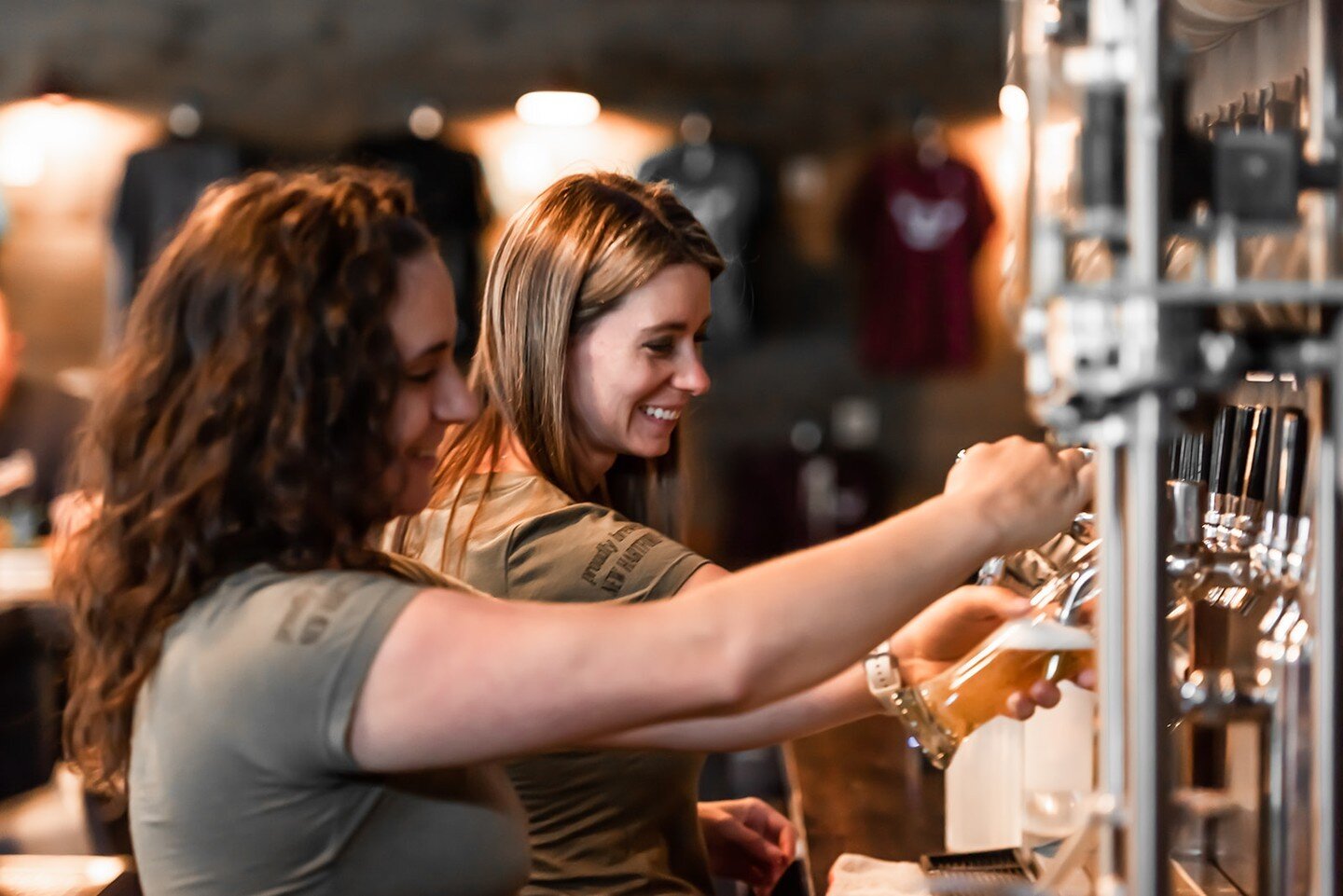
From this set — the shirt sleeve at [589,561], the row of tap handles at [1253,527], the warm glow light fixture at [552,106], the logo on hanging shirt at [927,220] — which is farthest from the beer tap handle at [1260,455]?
the warm glow light fixture at [552,106]

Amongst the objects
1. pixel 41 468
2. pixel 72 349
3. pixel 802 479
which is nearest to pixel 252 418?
pixel 41 468

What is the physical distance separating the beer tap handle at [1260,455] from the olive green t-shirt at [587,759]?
508 millimetres

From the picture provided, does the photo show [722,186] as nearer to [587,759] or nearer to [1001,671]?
A: [587,759]

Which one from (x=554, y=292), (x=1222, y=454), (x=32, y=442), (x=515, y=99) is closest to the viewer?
(x=1222, y=454)

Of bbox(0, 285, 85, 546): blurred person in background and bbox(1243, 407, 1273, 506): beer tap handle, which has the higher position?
bbox(1243, 407, 1273, 506): beer tap handle

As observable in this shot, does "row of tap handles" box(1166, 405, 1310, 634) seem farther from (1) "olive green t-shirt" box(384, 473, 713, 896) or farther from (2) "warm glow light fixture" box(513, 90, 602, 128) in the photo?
(2) "warm glow light fixture" box(513, 90, 602, 128)

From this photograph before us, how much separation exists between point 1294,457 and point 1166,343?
0.22m

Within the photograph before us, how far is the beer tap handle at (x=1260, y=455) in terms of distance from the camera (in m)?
1.04

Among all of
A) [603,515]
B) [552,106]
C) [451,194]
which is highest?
[552,106]

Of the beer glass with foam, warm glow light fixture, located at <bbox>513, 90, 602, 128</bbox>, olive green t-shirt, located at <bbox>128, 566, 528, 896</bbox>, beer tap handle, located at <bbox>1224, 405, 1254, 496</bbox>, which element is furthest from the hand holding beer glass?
warm glow light fixture, located at <bbox>513, 90, 602, 128</bbox>

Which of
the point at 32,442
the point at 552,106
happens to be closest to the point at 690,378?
the point at 32,442

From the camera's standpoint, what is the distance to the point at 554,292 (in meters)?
1.52

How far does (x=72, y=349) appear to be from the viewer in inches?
220

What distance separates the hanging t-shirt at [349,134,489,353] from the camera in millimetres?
5242
